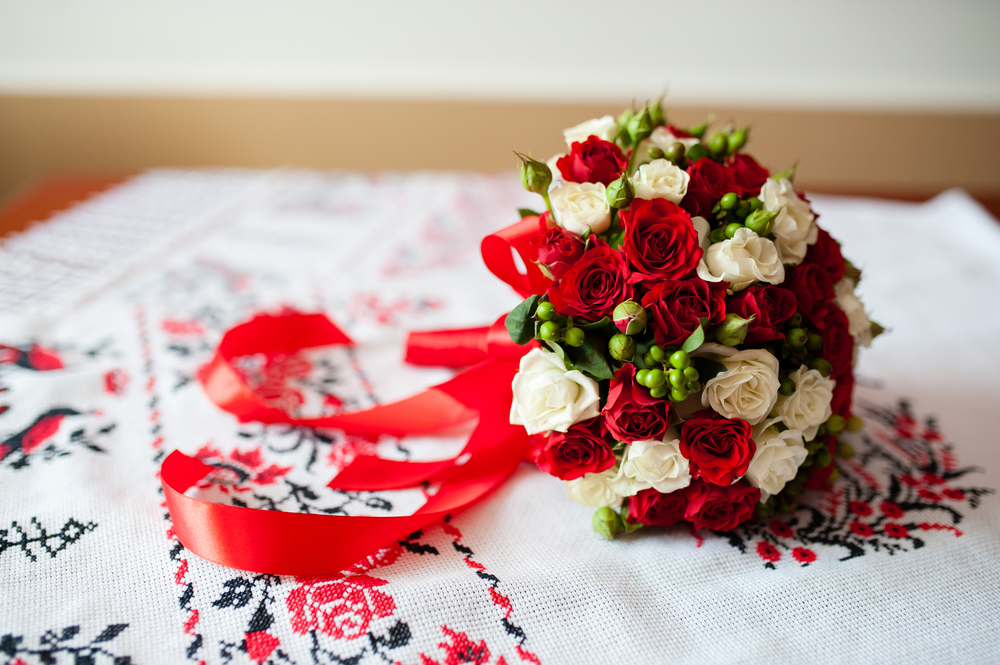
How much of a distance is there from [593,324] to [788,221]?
0.73ft

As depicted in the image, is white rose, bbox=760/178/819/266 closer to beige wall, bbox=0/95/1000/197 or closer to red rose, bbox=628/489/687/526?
red rose, bbox=628/489/687/526

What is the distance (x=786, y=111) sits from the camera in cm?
225

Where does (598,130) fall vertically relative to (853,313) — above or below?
above

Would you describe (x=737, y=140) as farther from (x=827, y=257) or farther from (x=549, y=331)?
(x=549, y=331)

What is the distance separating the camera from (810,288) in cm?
65

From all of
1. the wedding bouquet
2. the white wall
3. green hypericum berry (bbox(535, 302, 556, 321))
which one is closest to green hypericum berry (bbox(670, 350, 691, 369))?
the wedding bouquet

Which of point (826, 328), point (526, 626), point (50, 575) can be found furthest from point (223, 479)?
point (826, 328)

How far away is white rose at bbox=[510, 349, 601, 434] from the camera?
0.59m

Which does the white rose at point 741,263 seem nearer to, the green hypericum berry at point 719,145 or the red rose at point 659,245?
the red rose at point 659,245

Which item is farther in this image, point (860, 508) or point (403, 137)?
point (403, 137)

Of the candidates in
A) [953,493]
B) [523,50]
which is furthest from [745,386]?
[523,50]

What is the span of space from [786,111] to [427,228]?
1.46 meters

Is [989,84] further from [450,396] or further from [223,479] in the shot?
[223,479]

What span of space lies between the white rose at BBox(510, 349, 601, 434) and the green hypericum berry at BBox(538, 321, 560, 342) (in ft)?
0.07
